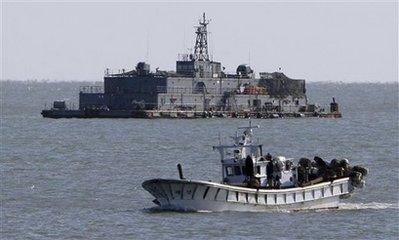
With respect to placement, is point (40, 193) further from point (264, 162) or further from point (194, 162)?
point (194, 162)

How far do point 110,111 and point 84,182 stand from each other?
90.4 meters

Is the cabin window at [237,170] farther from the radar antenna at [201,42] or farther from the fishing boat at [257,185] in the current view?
the radar antenna at [201,42]

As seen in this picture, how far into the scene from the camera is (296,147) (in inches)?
4934

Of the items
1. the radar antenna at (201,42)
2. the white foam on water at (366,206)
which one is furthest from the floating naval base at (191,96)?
the white foam on water at (366,206)

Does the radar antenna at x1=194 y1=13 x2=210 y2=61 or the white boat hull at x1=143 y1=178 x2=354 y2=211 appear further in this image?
the radar antenna at x1=194 y1=13 x2=210 y2=61

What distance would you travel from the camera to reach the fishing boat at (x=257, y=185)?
70375 millimetres

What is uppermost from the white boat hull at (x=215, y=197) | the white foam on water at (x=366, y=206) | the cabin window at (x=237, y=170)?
the cabin window at (x=237, y=170)

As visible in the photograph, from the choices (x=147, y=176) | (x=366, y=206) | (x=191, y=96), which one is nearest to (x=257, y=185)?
(x=366, y=206)

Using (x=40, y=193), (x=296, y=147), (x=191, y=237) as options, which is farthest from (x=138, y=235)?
(x=296, y=147)

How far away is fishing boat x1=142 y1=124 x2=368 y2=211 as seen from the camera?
231 feet

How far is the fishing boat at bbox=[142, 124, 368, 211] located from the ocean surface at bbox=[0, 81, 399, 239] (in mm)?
624

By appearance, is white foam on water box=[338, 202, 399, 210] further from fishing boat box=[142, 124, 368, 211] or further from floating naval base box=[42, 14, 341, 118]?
floating naval base box=[42, 14, 341, 118]

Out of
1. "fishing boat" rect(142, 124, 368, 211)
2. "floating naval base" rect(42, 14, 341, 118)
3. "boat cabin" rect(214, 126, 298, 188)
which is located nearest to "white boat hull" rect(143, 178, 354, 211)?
"fishing boat" rect(142, 124, 368, 211)

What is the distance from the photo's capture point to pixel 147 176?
9306cm
